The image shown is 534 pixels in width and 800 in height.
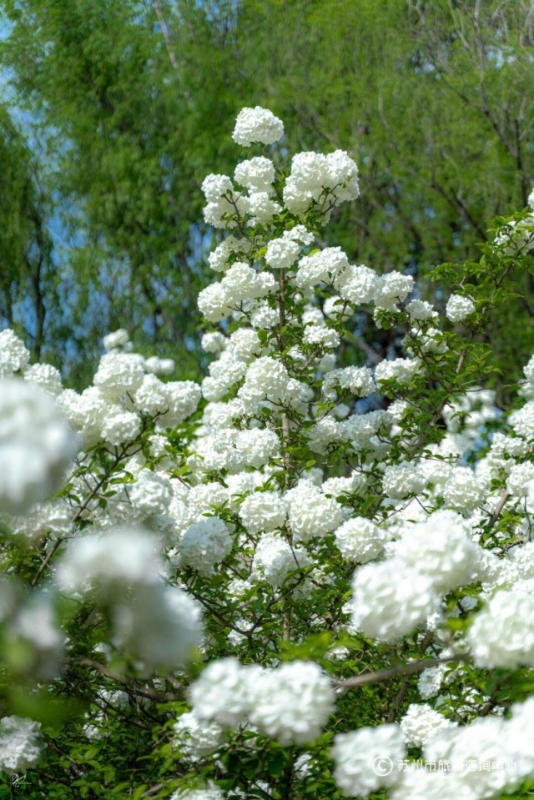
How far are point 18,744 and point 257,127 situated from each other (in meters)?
2.91

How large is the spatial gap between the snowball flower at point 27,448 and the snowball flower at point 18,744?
94 cm

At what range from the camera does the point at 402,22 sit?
1187 centimetres

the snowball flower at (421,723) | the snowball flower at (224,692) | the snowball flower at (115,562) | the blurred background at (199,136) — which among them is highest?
the blurred background at (199,136)

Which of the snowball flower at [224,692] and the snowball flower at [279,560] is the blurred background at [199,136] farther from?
the snowball flower at [224,692]

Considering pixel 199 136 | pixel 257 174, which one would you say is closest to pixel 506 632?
pixel 257 174

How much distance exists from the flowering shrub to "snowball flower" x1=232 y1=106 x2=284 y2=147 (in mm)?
15

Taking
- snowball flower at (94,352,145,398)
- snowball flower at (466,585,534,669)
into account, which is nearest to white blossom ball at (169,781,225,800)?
snowball flower at (466,585,534,669)

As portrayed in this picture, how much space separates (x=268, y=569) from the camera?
10.3 feet

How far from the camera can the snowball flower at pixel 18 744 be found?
2.26 m

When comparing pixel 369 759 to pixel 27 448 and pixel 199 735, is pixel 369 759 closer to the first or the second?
pixel 199 735

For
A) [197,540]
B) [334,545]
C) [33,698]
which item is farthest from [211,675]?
[334,545]

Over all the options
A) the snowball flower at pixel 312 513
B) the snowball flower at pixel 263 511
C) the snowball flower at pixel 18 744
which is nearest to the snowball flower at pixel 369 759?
the snowball flower at pixel 18 744

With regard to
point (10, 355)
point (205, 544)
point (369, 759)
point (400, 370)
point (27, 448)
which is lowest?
point (369, 759)

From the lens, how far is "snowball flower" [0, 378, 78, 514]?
4.78ft
